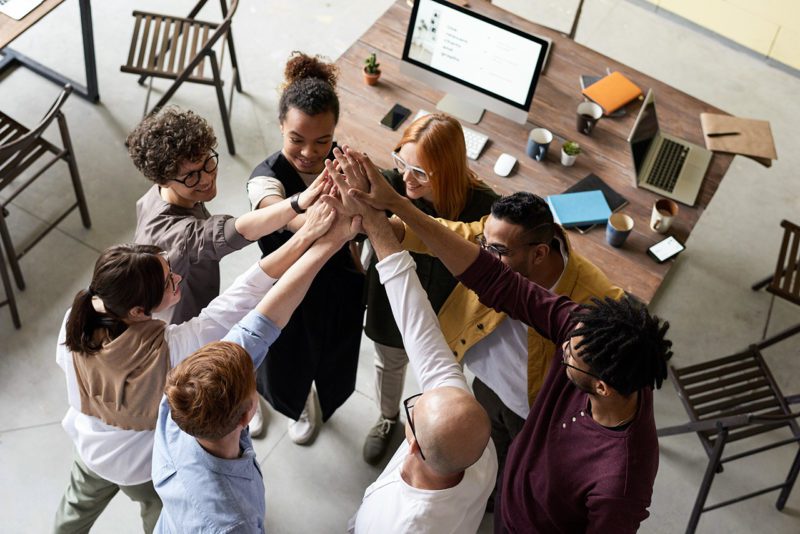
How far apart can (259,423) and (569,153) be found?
1.76m

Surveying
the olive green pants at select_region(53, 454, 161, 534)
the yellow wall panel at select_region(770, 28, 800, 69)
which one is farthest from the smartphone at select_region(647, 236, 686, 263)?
the yellow wall panel at select_region(770, 28, 800, 69)

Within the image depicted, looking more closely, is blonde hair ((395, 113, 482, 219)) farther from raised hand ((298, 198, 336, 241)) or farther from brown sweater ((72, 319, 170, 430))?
brown sweater ((72, 319, 170, 430))

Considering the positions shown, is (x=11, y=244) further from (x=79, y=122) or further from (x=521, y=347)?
(x=521, y=347)

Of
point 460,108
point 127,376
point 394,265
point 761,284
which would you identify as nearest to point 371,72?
point 460,108

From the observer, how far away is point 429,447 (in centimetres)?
186

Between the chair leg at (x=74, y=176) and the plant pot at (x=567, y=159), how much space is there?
2.22 metres

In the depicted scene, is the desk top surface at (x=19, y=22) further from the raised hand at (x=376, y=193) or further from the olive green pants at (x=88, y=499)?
the raised hand at (x=376, y=193)

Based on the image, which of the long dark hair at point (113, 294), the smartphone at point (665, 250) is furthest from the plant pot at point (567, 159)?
the long dark hair at point (113, 294)

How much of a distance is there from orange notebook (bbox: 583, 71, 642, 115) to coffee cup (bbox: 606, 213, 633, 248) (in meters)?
0.65

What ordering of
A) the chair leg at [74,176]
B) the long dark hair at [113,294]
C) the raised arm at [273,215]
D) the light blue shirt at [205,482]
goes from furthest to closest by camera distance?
the chair leg at [74,176] < the raised arm at [273,215] < the long dark hair at [113,294] < the light blue shirt at [205,482]

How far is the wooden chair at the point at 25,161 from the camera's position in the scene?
337cm

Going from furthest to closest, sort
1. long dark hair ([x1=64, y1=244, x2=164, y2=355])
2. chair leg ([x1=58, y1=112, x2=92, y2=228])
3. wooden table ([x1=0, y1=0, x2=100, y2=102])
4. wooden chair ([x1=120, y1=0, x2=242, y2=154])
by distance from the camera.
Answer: wooden chair ([x1=120, y1=0, x2=242, y2=154]) → wooden table ([x1=0, y1=0, x2=100, y2=102]) → chair leg ([x1=58, y1=112, x2=92, y2=228]) → long dark hair ([x1=64, y1=244, x2=164, y2=355])

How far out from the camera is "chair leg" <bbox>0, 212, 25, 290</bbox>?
3574mm

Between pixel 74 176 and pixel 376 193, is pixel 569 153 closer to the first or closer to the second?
pixel 376 193
